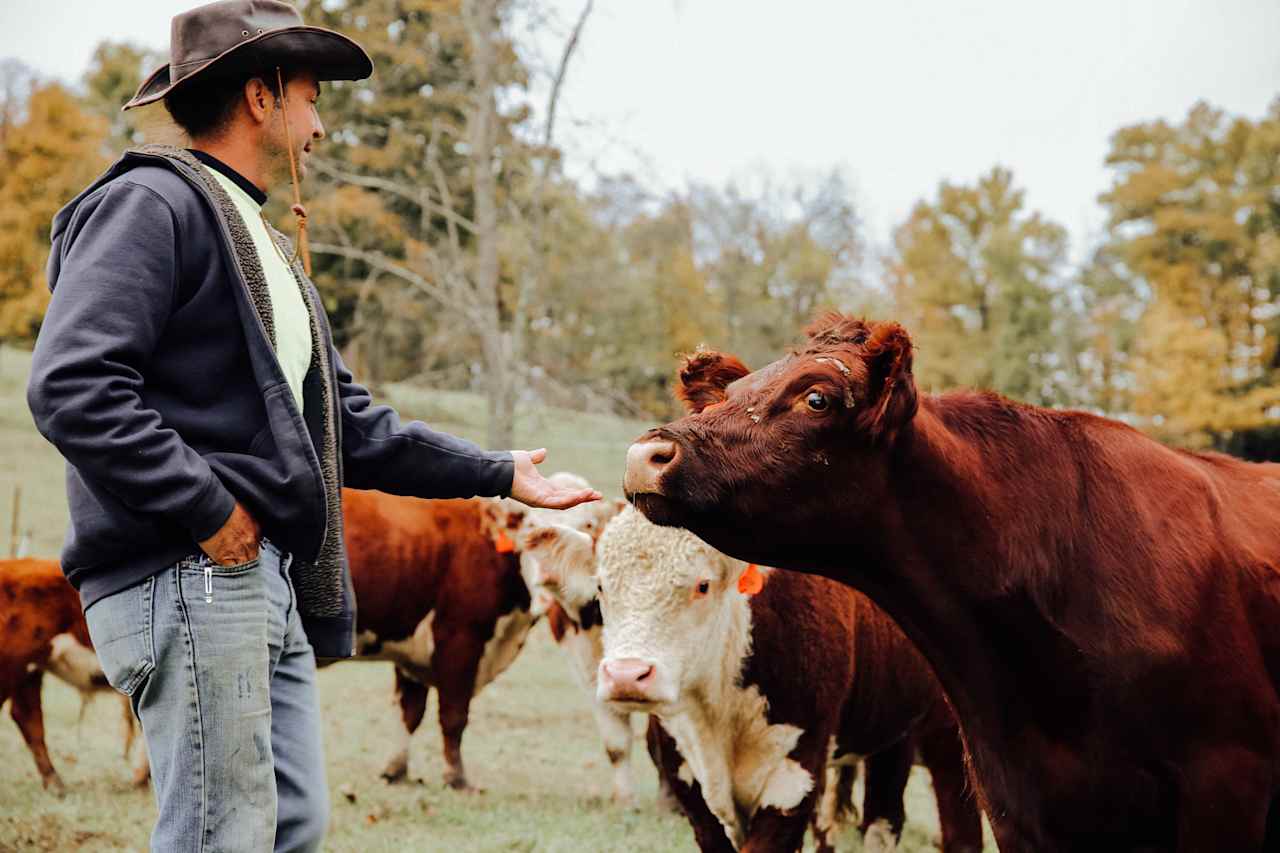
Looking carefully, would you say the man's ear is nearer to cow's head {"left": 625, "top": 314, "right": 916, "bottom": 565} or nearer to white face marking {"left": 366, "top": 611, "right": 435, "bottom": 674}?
cow's head {"left": 625, "top": 314, "right": 916, "bottom": 565}

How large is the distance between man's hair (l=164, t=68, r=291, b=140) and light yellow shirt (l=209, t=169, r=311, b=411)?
0.39 ft

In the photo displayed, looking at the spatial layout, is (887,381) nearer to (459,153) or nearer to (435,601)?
(435,601)

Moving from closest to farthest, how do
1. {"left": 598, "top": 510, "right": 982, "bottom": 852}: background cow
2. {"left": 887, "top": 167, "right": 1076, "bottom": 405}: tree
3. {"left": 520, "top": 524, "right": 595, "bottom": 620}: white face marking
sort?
{"left": 598, "top": 510, "right": 982, "bottom": 852}: background cow, {"left": 520, "top": 524, "right": 595, "bottom": 620}: white face marking, {"left": 887, "top": 167, "right": 1076, "bottom": 405}: tree

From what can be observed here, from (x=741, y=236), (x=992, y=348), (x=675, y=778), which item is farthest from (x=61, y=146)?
(x=675, y=778)

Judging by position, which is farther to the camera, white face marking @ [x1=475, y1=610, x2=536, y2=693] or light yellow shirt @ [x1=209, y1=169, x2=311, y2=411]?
white face marking @ [x1=475, y1=610, x2=536, y2=693]

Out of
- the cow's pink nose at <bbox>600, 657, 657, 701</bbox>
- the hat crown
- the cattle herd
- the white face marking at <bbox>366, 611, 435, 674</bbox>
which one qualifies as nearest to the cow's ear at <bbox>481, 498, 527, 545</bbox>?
the white face marking at <bbox>366, 611, 435, 674</bbox>

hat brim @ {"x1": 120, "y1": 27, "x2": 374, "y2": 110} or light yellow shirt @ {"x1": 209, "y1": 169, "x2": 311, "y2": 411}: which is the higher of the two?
hat brim @ {"x1": 120, "y1": 27, "x2": 374, "y2": 110}

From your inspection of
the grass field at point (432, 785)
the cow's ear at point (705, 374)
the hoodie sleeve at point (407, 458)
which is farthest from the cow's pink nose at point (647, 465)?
the grass field at point (432, 785)

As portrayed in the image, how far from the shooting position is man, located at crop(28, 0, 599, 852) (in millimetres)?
2205

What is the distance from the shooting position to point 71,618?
24.5 feet

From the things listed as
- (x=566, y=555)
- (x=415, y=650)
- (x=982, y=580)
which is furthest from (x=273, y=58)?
(x=415, y=650)

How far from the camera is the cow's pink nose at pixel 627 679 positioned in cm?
462

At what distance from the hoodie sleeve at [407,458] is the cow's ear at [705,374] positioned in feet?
2.24

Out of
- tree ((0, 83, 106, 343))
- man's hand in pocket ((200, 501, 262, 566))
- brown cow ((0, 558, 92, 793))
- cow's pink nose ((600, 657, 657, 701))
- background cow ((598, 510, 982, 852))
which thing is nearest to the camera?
man's hand in pocket ((200, 501, 262, 566))
